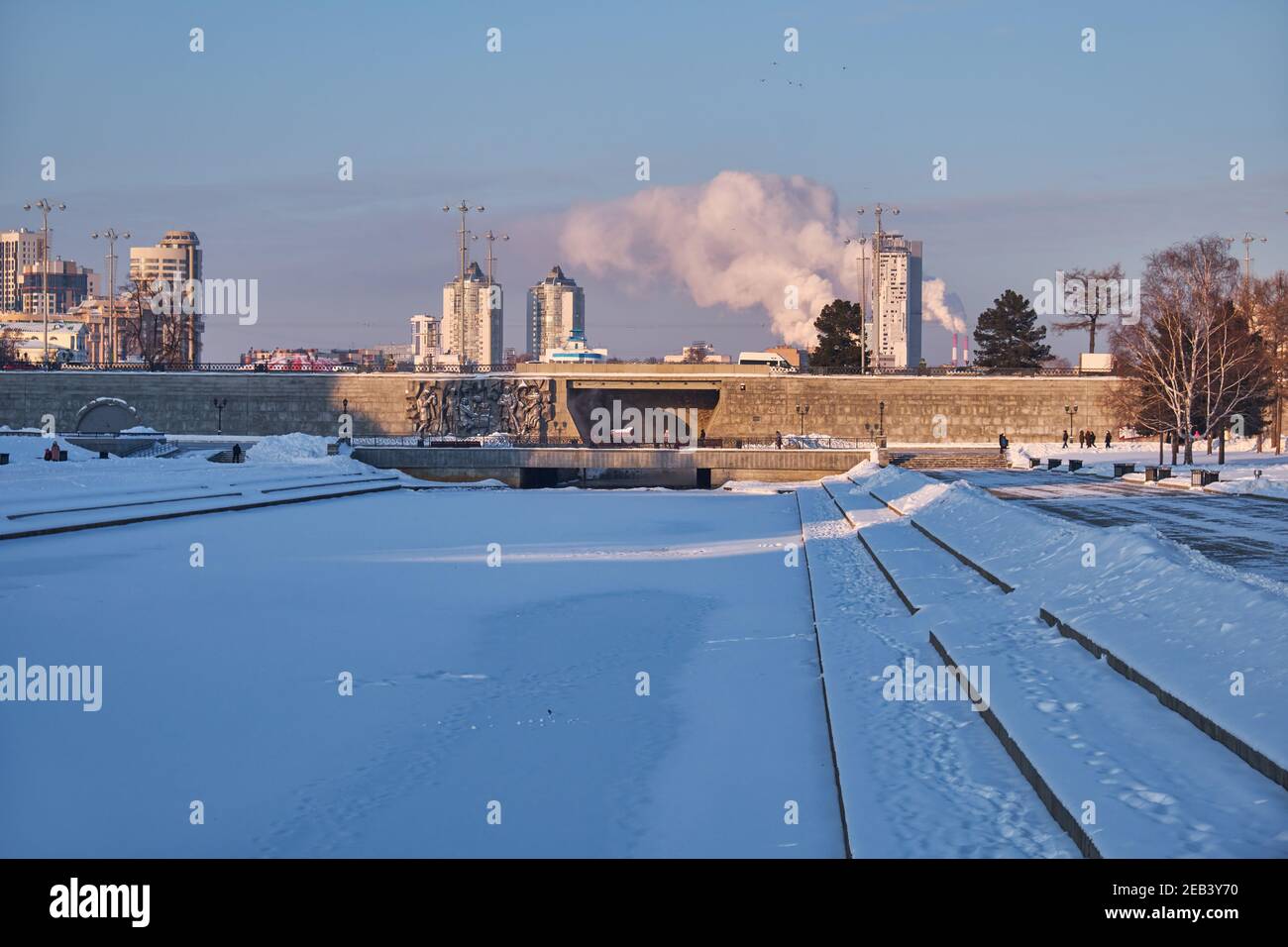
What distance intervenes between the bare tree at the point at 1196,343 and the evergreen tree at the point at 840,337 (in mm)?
45328

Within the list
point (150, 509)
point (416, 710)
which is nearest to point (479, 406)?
point (150, 509)

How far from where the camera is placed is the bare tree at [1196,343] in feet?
175

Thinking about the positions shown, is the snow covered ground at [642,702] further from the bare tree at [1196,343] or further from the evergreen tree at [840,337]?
the evergreen tree at [840,337]

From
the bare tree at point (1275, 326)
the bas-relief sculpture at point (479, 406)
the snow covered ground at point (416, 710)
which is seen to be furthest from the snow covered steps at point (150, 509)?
the bare tree at point (1275, 326)

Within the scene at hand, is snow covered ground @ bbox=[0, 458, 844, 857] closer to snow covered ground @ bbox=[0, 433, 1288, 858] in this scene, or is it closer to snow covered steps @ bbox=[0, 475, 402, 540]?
snow covered ground @ bbox=[0, 433, 1288, 858]

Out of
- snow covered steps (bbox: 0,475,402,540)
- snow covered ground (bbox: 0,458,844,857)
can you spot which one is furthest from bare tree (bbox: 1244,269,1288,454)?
snow covered steps (bbox: 0,475,402,540)

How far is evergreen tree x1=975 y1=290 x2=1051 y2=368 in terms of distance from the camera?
328 ft

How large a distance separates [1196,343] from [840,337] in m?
52.4

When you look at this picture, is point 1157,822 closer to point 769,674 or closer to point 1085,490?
point 769,674

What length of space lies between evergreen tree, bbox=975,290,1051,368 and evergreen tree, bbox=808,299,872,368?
10846 mm

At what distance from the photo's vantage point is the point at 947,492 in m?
38.0

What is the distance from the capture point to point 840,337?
A: 346ft

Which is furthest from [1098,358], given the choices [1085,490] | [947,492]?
[947,492]
